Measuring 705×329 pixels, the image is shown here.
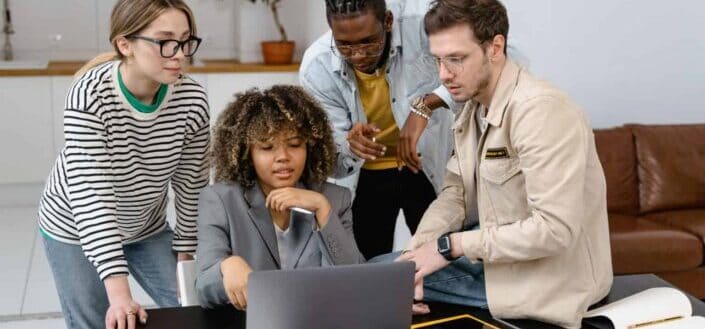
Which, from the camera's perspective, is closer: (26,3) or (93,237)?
(93,237)

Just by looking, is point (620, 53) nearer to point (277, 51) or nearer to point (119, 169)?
point (277, 51)

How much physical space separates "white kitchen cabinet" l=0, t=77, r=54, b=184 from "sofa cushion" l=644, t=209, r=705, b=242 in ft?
11.8

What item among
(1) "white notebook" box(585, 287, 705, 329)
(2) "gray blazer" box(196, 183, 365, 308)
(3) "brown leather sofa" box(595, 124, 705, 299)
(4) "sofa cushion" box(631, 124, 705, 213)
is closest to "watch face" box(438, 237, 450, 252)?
(2) "gray blazer" box(196, 183, 365, 308)

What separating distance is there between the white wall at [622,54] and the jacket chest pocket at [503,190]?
2.39m

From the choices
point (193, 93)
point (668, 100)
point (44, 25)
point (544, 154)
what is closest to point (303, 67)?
point (193, 93)

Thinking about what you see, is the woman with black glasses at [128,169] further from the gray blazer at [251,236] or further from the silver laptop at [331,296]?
the silver laptop at [331,296]

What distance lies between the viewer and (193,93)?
2660 millimetres

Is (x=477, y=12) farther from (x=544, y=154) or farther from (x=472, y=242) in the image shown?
(x=472, y=242)

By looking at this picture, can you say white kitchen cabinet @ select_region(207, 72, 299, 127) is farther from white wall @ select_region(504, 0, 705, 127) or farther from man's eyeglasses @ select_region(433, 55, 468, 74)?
man's eyeglasses @ select_region(433, 55, 468, 74)

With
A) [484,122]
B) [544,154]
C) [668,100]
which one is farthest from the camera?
[668,100]

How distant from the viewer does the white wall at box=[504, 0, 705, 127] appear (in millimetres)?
4754

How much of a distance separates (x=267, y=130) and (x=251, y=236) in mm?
257

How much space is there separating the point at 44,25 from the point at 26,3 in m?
0.18

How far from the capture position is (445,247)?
2.36 meters
